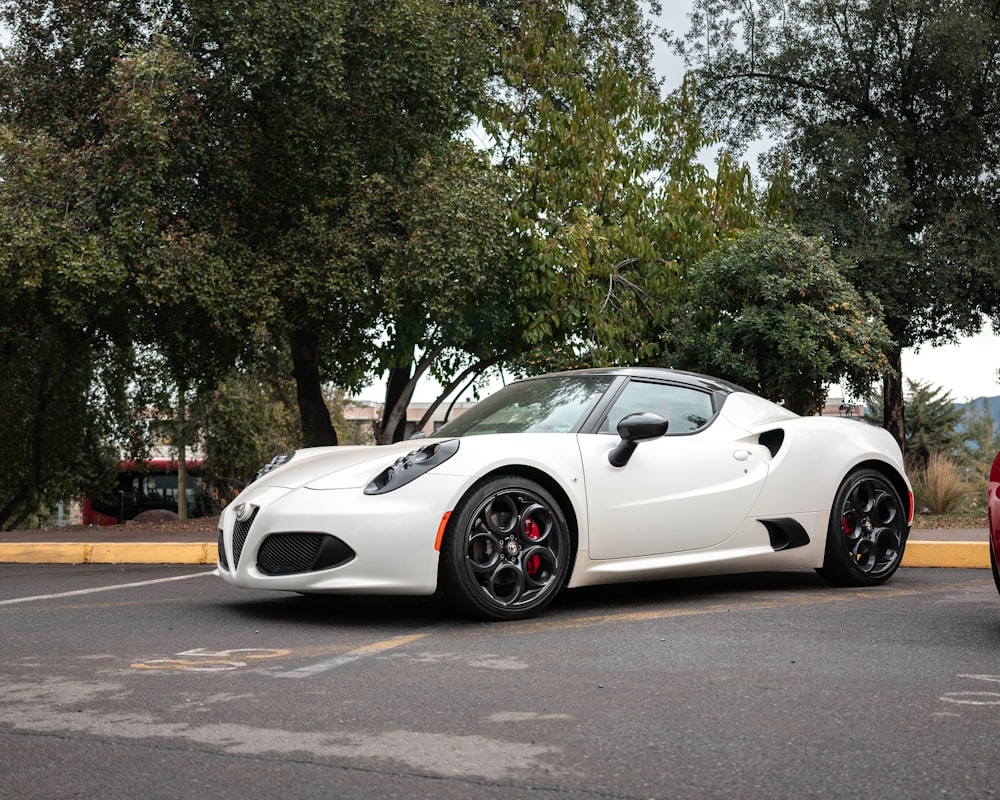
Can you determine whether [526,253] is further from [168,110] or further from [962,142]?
[962,142]

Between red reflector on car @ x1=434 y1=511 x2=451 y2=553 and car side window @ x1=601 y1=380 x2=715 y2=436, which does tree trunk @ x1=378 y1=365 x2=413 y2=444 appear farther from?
red reflector on car @ x1=434 y1=511 x2=451 y2=553

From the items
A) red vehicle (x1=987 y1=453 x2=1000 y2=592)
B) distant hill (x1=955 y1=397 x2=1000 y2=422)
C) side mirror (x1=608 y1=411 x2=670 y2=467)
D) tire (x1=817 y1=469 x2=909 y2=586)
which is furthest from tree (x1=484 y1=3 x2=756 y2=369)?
distant hill (x1=955 y1=397 x2=1000 y2=422)

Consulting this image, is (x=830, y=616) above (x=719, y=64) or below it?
below

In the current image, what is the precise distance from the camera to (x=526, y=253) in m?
16.9

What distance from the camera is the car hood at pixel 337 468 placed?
224 inches

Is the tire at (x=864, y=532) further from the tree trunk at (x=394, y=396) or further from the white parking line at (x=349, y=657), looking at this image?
the tree trunk at (x=394, y=396)

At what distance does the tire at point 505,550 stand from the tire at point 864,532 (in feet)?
6.34

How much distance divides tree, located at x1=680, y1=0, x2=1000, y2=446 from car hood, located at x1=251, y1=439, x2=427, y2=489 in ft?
48.3

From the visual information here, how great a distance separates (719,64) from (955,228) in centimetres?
599

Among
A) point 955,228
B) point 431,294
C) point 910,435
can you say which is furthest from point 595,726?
point 910,435

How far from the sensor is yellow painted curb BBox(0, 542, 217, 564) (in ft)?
32.2

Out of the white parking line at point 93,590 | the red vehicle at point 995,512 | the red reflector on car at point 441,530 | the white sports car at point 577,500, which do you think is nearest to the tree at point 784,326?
the white sports car at point 577,500

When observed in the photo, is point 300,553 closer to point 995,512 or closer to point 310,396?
point 995,512

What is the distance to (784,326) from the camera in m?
13.1
